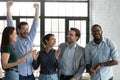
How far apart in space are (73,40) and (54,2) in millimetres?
3836

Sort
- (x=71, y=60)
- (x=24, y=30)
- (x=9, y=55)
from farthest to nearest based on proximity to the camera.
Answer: (x=71, y=60), (x=24, y=30), (x=9, y=55)

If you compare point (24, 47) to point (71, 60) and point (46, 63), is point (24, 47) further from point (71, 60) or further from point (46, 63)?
point (71, 60)

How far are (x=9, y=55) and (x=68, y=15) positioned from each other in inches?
174

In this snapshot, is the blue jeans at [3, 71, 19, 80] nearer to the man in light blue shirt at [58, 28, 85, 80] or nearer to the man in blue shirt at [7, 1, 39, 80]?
the man in blue shirt at [7, 1, 39, 80]

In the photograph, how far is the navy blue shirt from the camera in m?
3.70

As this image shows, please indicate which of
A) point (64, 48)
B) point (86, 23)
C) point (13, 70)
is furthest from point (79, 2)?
point (13, 70)

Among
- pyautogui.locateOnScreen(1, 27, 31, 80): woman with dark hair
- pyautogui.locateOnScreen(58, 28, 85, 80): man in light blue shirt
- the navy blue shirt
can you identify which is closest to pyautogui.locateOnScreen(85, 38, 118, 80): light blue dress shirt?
pyautogui.locateOnScreen(58, 28, 85, 80): man in light blue shirt

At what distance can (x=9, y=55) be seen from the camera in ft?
10.3

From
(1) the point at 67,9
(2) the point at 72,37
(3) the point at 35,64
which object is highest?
(1) the point at 67,9

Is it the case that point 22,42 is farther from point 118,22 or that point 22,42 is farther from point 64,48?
point 118,22

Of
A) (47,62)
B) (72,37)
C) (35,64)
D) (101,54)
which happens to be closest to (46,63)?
(47,62)

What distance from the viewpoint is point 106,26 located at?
7.38 metres

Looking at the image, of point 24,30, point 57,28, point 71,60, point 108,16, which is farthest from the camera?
point 57,28

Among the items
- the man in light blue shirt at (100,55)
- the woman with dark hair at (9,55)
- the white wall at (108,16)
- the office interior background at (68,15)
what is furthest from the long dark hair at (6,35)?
the white wall at (108,16)
